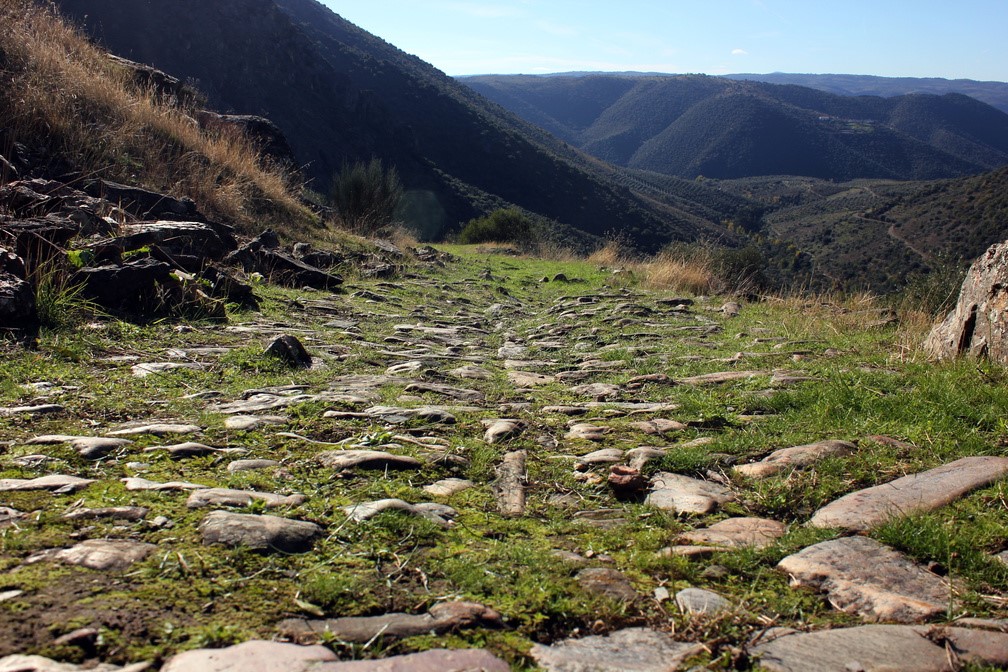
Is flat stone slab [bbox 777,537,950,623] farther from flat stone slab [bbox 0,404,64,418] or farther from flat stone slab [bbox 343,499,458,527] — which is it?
flat stone slab [bbox 0,404,64,418]

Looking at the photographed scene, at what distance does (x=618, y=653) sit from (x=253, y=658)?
0.72 meters

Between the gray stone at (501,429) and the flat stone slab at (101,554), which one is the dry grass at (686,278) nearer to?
the gray stone at (501,429)

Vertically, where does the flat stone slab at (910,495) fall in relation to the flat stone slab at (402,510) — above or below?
above

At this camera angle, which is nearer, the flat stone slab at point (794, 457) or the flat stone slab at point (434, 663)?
the flat stone slab at point (434, 663)

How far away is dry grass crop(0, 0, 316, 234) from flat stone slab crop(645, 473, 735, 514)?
589cm

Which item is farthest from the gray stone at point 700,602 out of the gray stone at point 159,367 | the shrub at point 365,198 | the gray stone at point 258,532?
the shrub at point 365,198

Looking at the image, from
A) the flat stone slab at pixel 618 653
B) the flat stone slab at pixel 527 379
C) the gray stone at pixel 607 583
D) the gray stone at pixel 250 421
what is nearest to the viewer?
the flat stone slab at pixel 618 653

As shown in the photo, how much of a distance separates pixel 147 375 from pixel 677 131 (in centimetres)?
15442

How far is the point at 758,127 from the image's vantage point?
435 feet

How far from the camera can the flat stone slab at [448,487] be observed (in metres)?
2.32

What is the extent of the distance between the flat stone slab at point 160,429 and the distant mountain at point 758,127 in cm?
12757

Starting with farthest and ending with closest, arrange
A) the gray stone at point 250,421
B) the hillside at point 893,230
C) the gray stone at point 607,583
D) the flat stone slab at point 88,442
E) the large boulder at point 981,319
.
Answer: the hillside at point 893,230, the large boulder at point 981,319, the gray stone at point 250,421, the flat stone slab at point 88,442, the gray stone at point 607,583

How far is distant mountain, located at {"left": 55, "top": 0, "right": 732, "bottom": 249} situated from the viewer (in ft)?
147

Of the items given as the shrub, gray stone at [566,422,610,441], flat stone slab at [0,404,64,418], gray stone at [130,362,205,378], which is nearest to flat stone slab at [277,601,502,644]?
gray stone at [566,422,610,441]
